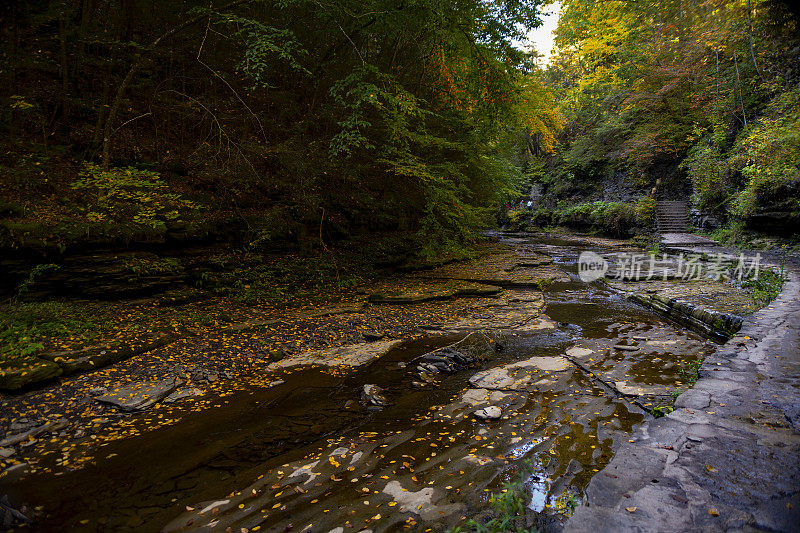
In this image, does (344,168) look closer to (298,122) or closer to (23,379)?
(298,122)

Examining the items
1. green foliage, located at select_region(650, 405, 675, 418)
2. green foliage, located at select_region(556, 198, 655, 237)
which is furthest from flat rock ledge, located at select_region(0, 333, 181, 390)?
green foliage, located at select_region(556, 198, 655, 237)

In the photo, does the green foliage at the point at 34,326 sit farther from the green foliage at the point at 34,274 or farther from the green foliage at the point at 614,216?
the green foliage at the point at 614,216

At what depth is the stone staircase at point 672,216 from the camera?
17.8 metres

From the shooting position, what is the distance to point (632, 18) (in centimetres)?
2186

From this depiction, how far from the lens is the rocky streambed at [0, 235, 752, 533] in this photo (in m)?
2.42

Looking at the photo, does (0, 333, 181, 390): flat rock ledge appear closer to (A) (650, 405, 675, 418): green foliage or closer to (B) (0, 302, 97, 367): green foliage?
(B) (0, 302, 97, 367): green foliage

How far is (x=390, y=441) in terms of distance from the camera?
3.23m

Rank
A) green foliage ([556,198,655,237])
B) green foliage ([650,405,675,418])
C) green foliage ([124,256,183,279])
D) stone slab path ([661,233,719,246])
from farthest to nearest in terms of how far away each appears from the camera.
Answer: green foliage ([556,198,655,237])
stone slab path ([661,233,719,246])
green foliage ([124,256,183,279])
green foliage ([650,405,675,418])

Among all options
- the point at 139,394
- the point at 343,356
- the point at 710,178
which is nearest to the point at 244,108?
the point at 343,356

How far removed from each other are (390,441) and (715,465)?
238 cm

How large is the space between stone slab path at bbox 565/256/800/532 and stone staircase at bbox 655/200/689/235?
17792 millimetres

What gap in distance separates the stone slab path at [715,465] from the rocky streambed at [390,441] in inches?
16.6

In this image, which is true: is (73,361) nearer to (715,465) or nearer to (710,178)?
(715,465)

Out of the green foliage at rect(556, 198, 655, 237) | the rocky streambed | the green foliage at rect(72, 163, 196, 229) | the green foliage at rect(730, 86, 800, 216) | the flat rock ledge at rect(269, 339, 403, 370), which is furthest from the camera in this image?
the green foliage at rect(556, 198, 655, 237)
